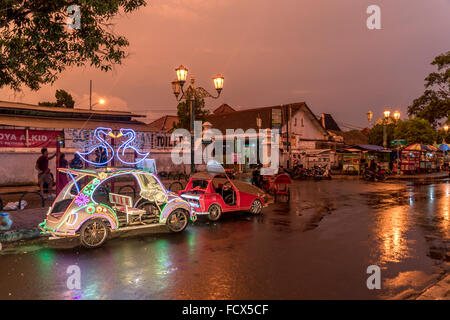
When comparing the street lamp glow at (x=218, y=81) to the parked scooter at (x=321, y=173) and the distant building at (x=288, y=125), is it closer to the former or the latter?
the parked scooter at (x=321, y=173)

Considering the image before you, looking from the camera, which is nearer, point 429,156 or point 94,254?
point 94,254

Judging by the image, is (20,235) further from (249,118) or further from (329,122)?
(329,122)

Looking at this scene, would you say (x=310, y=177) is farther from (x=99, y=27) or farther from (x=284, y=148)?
(x=99, y=27)

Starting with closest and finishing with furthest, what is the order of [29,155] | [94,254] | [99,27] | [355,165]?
1. [94,254]
2. [99,27]
3. [29,155]
4. [355,165]

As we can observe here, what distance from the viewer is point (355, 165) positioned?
109 ft

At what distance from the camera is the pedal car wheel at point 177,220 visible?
869 centimetres

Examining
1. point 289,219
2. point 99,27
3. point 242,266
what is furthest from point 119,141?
point 242,266

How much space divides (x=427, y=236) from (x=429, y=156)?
135ft

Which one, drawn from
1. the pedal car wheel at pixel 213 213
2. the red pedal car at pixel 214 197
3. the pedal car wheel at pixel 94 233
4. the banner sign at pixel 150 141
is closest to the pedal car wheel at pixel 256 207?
the red pedal car at pixel 214 197

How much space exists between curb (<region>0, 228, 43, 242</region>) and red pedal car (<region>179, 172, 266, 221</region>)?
4175 millimetres

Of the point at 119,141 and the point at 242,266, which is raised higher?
the point at 119,141

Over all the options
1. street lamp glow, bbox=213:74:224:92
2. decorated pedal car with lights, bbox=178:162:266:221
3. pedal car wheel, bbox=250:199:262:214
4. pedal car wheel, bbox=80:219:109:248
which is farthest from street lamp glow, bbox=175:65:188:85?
pedal car wheel, bbox=80:219:109:248

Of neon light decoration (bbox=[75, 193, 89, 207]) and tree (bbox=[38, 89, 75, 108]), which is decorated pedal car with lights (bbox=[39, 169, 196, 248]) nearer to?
neon light decoration (bbox=[75, 193, 89, 207])
